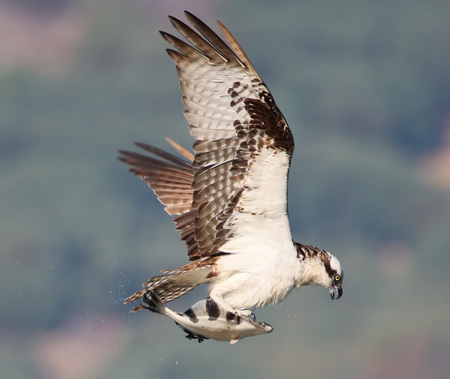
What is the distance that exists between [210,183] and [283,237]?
40.8 inches

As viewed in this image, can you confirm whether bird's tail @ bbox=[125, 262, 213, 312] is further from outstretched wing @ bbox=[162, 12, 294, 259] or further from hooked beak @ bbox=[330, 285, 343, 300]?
hooked beak @ bbox=[330, 285, 343, 300]

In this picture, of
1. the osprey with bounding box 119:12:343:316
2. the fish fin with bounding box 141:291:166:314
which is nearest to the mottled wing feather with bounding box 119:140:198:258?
the osprey with bounding box 119:12:343:316

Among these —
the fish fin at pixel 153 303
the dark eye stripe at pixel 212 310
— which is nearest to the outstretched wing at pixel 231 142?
the dark eye stripe at pixel 212 310

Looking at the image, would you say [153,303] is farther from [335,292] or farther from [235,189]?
[335,292]

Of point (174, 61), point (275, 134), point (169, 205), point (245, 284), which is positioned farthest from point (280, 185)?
point (169, 205)

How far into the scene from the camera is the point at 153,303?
28.7ft

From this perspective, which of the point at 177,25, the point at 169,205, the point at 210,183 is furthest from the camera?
the point at 169,205

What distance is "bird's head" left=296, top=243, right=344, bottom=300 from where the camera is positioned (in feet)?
30.7

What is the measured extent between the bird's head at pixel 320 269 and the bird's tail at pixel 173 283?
1.09 metres

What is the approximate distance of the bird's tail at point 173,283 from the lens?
29.4ft

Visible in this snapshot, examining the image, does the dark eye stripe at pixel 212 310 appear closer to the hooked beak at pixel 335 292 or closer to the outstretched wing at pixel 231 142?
the outstretched wing at pixel 231 142

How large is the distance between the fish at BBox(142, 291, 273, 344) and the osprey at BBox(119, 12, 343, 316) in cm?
14

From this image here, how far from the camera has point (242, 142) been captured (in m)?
8.68

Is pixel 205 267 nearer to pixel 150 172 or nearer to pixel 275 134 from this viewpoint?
pixel 275 134
